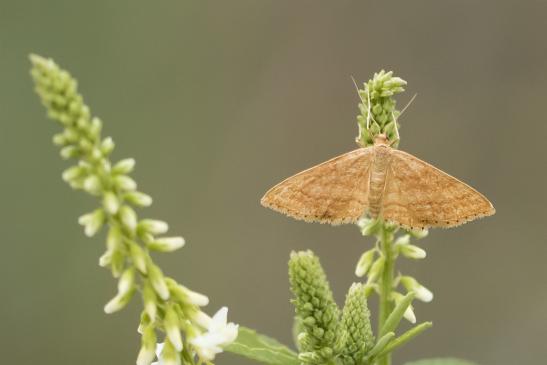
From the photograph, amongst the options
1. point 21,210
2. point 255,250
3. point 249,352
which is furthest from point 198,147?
point 249,352

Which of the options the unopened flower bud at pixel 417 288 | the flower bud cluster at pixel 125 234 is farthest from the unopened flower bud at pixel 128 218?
the unopened flower bud at pixel 417 288

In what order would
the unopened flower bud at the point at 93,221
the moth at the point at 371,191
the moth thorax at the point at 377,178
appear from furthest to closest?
the moth at the point at 371,191 < the moth thorax at the point at 377,178 < the unopened flower bud at the point at 93,221

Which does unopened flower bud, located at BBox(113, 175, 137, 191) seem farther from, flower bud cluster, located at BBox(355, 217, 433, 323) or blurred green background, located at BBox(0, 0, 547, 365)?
blurred green background, located at BBox(0, 0, 547, 365)

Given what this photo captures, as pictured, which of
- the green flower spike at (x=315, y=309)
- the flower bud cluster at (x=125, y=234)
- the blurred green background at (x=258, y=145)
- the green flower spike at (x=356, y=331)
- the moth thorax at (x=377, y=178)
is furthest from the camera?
the blurred green background at (x=258, y=145)

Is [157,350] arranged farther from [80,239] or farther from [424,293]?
[80,239]

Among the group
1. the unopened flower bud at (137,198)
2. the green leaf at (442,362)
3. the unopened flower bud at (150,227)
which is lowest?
the green leaf at (442,362)

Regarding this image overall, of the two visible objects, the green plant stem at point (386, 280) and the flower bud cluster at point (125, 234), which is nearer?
the flower bud cluster at point (125, 234)

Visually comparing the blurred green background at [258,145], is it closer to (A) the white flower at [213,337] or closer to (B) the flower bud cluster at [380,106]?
(B) the flower bud cluster at [380,106]

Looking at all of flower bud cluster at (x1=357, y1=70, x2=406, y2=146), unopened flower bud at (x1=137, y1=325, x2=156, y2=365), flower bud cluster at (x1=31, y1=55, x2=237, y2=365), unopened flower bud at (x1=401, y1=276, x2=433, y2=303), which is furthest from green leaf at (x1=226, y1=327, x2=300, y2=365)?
flower bud cluster at (x1=357, y1=70, x2=406, y2=146)
